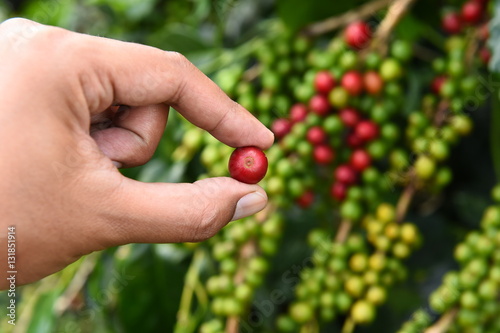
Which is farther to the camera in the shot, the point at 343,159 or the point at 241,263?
the point at 343,159

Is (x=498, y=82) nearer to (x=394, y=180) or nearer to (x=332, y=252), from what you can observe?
(x=394, y=180)

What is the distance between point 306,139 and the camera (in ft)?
3.79

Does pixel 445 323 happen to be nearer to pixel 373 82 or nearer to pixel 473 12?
pixel 373 82

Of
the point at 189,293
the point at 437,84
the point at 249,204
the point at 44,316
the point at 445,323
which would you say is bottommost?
the point at 44,316

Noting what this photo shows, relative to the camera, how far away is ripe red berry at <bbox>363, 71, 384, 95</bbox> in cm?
113

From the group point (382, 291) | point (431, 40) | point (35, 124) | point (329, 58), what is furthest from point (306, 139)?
point (35, 124)

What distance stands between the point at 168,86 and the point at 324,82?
0.52 m

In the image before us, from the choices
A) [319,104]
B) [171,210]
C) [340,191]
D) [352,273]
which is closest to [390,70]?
[319,104]

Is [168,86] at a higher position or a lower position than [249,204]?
higher

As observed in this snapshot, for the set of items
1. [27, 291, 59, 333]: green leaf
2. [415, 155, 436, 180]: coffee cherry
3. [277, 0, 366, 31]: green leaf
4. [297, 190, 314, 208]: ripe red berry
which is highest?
[277, 0, 366, 31]: green leaf

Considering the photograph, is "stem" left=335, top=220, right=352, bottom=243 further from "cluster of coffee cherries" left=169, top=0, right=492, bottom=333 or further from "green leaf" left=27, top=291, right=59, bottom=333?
"green leaf" left=27, top=291, right=59, bottom=333

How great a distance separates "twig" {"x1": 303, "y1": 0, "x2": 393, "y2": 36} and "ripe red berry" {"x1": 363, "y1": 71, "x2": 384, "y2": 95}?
6.3 inches

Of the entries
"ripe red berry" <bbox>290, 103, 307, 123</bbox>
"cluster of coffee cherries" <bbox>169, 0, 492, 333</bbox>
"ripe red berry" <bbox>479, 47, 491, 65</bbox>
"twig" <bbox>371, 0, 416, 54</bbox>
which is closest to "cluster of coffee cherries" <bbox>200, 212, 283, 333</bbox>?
"cluster of coffee cherries" <bbox>169, 0, 492, 333</bbox>

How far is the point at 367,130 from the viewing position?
114cm
